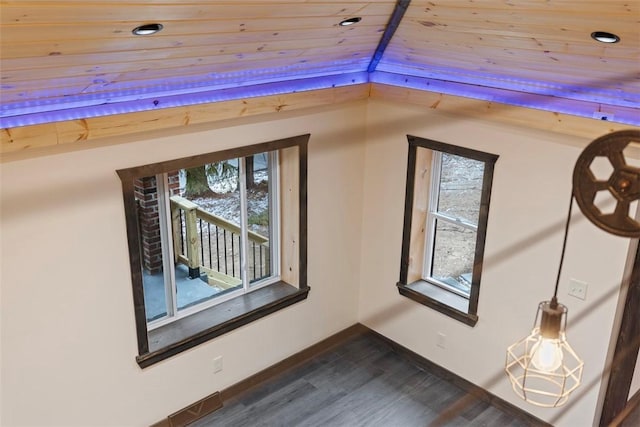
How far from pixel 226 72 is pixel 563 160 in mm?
2211

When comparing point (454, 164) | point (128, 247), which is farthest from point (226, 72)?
point (454, 164)

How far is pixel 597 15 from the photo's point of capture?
8.76 ft

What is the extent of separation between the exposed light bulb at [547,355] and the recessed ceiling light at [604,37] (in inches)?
66.7

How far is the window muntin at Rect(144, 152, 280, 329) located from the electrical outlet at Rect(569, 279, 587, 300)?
7.40ft

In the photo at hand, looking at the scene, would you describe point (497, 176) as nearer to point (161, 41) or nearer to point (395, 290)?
point (395, 290)

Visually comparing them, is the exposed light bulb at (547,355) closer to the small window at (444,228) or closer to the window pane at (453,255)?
the small window at (444,228)

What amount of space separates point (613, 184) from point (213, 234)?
138 inches

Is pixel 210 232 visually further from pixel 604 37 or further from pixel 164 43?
pixel 604 37

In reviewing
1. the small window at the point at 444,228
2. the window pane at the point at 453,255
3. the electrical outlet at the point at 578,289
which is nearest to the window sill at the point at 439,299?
the small window at the point at 444,228

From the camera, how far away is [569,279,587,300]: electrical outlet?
390cm

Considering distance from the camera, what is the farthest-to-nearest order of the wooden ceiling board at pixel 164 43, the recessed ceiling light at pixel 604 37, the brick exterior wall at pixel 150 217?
the brick exterior wall at pixel 150 217
the recessed ceiling light at pixel 604 37
the wooden ceiling board at pixel 164 43

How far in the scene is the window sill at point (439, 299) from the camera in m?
4.66

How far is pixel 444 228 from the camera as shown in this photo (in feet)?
16.0

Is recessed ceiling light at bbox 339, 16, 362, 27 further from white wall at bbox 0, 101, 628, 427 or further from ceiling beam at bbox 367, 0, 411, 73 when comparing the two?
white wall at bbox 0, 101, 628, 427
